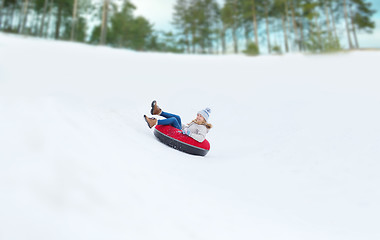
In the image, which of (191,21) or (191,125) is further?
(191,21)

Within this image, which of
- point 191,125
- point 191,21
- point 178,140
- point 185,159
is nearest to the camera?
point 185,159

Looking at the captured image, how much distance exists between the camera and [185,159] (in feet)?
11.3

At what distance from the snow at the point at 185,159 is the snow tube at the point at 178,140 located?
0.21m

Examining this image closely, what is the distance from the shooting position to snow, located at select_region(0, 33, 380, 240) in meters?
1.35

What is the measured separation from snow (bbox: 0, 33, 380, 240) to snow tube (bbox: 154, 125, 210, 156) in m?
0.21

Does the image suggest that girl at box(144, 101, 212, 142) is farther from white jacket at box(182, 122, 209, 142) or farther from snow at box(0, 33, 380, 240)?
snow at box(0, 33, 380, 240)

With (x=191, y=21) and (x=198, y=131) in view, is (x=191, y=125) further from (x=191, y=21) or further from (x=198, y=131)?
(x=191, y=21)

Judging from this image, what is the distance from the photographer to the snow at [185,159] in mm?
1347

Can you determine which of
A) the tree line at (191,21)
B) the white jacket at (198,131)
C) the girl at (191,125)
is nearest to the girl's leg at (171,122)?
the girl at (191,125)

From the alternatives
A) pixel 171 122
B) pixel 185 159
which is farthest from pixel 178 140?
pixel 185 159

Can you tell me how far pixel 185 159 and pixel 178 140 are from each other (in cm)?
60

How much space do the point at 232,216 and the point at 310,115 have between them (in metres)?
4.38

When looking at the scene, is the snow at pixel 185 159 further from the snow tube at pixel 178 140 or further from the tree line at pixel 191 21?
the tree line at pixel 191 21

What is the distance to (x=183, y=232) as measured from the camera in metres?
1.57
